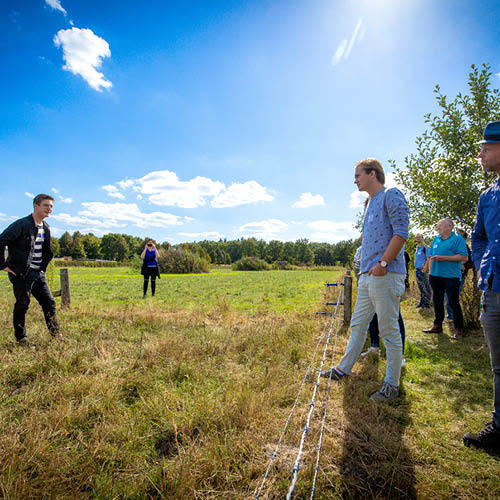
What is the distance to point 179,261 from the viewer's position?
116 ft

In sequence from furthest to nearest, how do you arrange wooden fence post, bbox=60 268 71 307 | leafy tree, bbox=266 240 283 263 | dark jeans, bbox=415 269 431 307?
1. leafy tree, bbox=266 240 283 263
2. dark jeans, bbox=415 269 431 307
3. wooden fence post, bbox=60 268 71 307

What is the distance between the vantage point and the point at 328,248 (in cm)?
11719

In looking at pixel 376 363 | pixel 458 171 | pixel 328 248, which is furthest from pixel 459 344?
pixel 328 248

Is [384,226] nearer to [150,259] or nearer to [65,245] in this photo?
[150,259]

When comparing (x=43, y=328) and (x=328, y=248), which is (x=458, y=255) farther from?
(x=328, y=248)

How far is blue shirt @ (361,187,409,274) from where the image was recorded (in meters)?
2.68

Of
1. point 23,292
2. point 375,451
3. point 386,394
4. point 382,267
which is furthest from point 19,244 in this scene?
point 386,394

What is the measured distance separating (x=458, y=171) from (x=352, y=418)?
596cm

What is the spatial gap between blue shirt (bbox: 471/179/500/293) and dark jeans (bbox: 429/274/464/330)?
358 cm

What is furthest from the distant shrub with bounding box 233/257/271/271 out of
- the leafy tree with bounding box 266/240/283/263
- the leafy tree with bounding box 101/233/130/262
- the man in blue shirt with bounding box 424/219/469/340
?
the leafy tree with bounding box 101/233/130/262

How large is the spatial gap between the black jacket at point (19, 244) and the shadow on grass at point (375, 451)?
4818 millimetres

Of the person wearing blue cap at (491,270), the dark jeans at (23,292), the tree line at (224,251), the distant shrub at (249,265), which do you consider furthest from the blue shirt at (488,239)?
the tree line at (224,251)

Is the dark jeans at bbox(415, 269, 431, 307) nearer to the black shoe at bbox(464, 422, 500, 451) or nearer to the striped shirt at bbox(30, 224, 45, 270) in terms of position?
the black shoe at bbox(464, 422, 500, 451)

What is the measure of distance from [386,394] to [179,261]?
111 feet
